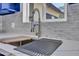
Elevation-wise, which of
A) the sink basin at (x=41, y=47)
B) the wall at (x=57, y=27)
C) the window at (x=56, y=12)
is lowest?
the sink basin at (x=41, y=47)

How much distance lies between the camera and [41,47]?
4.03 ft

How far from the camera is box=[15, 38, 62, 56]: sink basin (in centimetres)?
120

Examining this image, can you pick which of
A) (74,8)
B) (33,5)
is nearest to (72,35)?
(74,8)

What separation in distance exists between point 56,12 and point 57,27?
13 centimetres

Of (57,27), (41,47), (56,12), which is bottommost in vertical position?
(41,47)

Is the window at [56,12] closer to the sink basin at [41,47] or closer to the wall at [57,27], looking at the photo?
the wall at [57,27]

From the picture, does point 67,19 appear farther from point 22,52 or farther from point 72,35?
point 22,52

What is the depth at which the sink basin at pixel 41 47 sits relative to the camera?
120 centimetres

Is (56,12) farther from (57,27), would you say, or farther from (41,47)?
(41,47)

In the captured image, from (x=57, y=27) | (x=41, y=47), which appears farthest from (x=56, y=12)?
(x=41, y=47)

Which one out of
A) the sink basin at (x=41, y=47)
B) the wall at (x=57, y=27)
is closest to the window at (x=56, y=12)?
the wall at (x=57, y=27)

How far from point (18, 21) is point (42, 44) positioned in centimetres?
28

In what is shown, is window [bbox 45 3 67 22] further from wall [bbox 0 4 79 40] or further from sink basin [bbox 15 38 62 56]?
sink basin [bbox 15 38 62 56]

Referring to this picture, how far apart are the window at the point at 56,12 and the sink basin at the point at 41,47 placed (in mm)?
186
